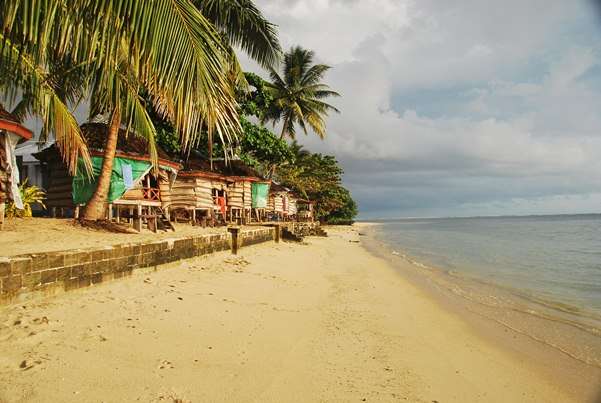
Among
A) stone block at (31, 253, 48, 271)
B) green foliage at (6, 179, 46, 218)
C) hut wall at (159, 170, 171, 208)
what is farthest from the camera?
hut wall at (159, 170, 171, 208)

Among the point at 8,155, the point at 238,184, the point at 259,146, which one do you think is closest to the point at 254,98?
the point at 259,146

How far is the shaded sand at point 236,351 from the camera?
338 cm

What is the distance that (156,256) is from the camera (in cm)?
789

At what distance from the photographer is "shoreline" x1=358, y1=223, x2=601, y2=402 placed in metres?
4.80

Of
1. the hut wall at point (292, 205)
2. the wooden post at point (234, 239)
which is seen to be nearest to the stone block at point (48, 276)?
the wooden post at point (234, 239)

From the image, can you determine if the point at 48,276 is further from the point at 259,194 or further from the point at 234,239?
the point at 259,194

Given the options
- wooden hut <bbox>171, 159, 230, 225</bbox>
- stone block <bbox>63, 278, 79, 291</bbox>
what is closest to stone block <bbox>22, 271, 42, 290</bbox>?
stone block <bbox>63, 278, 79, 291</bbox>

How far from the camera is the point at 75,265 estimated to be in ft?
18.5

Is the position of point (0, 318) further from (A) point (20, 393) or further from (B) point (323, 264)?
(B) point (323, 264)

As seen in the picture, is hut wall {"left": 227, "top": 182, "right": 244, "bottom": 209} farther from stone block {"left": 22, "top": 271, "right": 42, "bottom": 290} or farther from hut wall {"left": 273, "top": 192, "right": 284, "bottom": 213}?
stone block {"left": 22, "top": 271, "right": 42, "bottom": 290}

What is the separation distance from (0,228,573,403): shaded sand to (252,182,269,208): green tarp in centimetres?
1434

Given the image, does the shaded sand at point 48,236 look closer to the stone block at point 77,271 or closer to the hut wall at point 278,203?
the stone block at point 77,271

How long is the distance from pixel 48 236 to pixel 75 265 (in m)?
2.80

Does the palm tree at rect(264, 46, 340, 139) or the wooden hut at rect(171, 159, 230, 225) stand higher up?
the palm tree at rect(264, 46, 340, 139)
